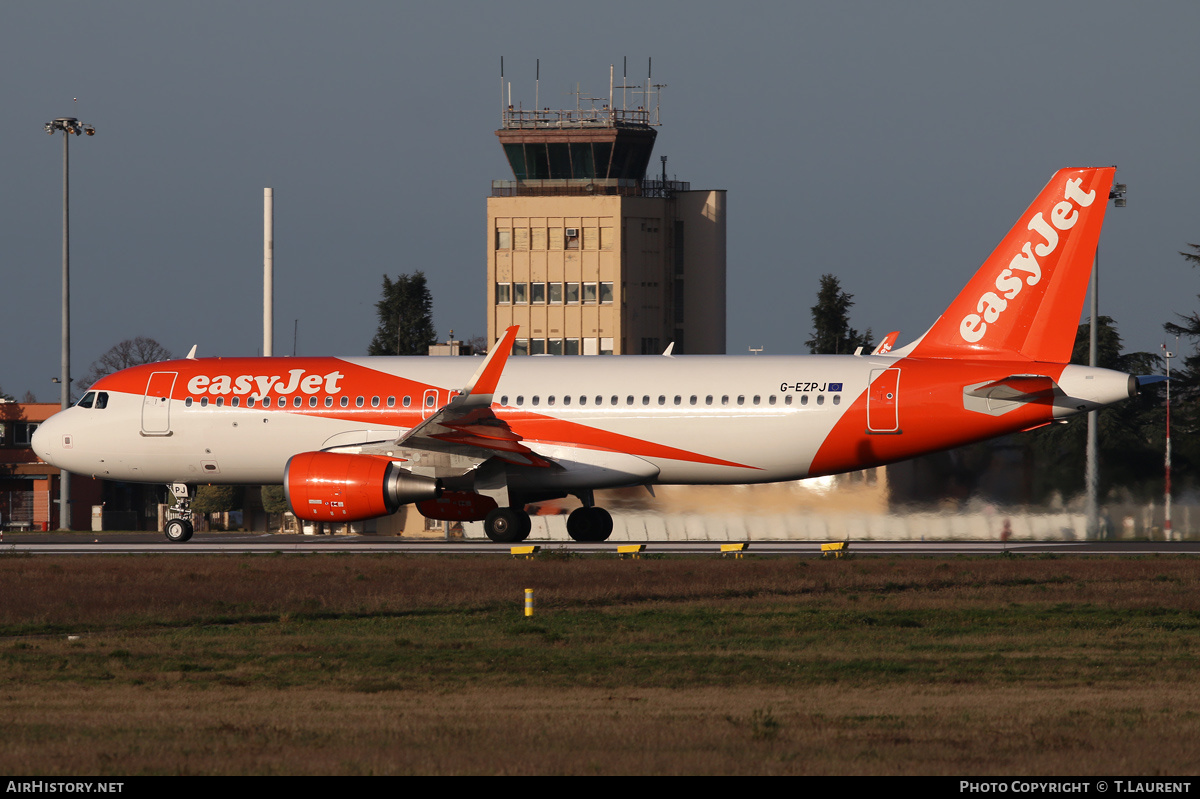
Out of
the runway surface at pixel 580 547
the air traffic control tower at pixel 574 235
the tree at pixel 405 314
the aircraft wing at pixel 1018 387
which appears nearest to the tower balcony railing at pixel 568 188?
the air traffic control tower at pixel 574 235

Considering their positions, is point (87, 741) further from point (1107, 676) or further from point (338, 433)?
point (338, 433)

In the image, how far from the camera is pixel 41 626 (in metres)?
18.8

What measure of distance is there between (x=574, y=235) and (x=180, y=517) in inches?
1740

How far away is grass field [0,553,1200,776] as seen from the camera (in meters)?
10.6

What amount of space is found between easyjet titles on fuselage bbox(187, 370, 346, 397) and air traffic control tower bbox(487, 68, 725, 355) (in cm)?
4300

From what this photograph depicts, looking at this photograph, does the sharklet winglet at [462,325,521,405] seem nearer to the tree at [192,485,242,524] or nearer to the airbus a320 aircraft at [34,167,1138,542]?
the airbus a320 aircraft at [34,167,1138,542]

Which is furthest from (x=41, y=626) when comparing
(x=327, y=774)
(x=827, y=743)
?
(x=827, y=743)

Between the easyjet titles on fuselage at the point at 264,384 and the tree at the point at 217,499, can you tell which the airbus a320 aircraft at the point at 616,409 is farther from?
the tree at the point at 217,499

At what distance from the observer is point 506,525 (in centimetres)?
3203

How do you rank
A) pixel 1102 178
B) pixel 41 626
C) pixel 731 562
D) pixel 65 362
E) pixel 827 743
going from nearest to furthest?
pixel 827 743 < pixel 41 626 < pixel 731 562 < pixel 1102 178 < pixel 65 362

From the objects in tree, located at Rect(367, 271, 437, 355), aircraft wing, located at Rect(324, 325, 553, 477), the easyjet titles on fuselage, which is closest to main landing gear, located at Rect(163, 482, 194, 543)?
the easyjet titles on fuselage

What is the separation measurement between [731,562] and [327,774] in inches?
691

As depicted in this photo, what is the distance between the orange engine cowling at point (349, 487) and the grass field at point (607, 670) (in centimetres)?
452

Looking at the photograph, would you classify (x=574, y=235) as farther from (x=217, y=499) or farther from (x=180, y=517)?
(x=180, y=517)
